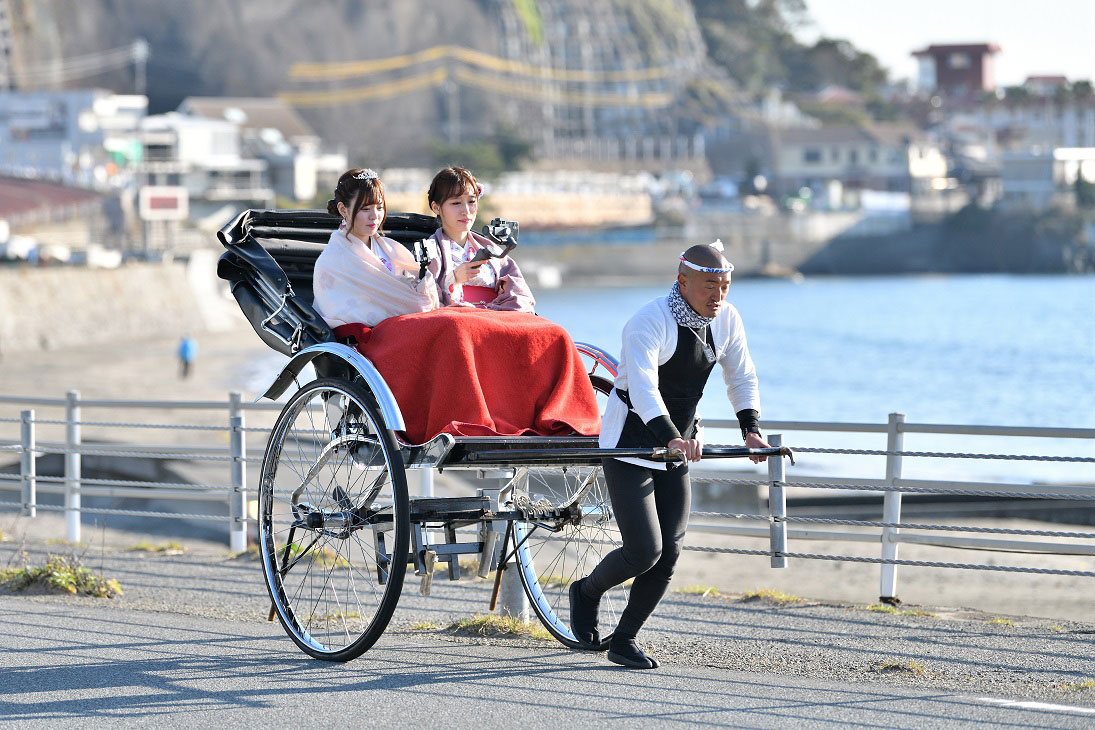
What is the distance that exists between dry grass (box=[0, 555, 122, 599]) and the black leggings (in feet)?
10.1

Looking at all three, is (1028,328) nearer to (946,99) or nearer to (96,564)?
(96,564)

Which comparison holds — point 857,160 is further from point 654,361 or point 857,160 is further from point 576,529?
point 654,361

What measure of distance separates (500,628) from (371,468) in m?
1.13

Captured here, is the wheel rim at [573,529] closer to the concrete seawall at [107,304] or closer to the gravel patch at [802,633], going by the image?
the gravel patch at [802,633]

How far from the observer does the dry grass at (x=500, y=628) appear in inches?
252

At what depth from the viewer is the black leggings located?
5.43m

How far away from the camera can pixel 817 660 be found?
596 centimetres

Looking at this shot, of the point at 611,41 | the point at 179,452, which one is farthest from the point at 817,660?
the point at 611,41

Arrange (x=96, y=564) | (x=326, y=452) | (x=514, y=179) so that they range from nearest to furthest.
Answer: (x=326, y=452) → (x=96, y=564) → (x=514, y=179)

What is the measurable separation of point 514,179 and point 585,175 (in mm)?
12996

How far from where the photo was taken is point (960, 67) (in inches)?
7219

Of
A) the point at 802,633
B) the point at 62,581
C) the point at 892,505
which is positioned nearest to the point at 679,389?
the point at 802,633

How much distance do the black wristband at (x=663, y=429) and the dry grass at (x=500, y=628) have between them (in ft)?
5.10

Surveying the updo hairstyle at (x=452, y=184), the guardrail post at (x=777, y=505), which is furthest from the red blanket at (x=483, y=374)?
the guardrail post at (x=777, y=505)
